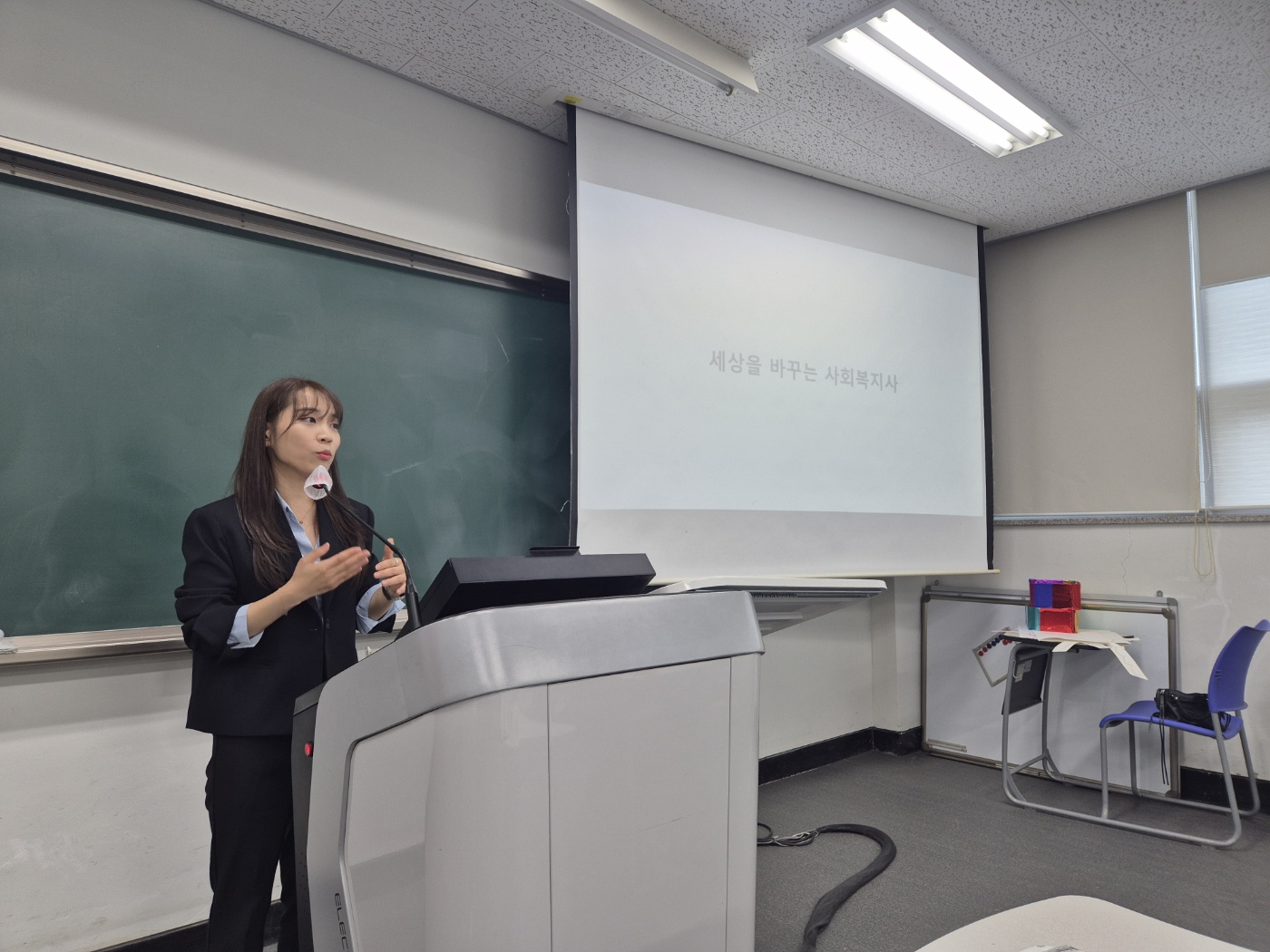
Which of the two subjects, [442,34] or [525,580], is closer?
[525,580]

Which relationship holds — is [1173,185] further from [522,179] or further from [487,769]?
[487,769]

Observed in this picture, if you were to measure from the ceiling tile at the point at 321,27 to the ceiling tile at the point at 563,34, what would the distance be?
333mm

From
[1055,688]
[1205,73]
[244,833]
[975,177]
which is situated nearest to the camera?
[244,833]

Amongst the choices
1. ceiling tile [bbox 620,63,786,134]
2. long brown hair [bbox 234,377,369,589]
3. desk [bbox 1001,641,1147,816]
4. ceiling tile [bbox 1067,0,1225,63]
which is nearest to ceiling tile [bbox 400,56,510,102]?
ceiling tile [bbox 620,63,786,134]

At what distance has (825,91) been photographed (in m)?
2.58

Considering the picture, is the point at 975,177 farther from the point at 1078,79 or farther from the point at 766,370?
the point at 766,370

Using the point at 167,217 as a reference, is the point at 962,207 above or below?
above

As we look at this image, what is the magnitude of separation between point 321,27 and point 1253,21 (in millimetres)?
2659

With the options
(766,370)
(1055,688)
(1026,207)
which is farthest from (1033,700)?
(1026,207)

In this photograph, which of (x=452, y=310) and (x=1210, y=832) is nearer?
(x=452, y=310)

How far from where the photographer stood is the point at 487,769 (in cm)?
63

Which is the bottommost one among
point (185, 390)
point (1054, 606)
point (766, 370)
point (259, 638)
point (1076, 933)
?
point (1054, 606)

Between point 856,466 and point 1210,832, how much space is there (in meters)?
1.81

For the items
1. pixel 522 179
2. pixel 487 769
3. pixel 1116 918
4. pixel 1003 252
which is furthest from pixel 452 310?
pixel 1003 252
